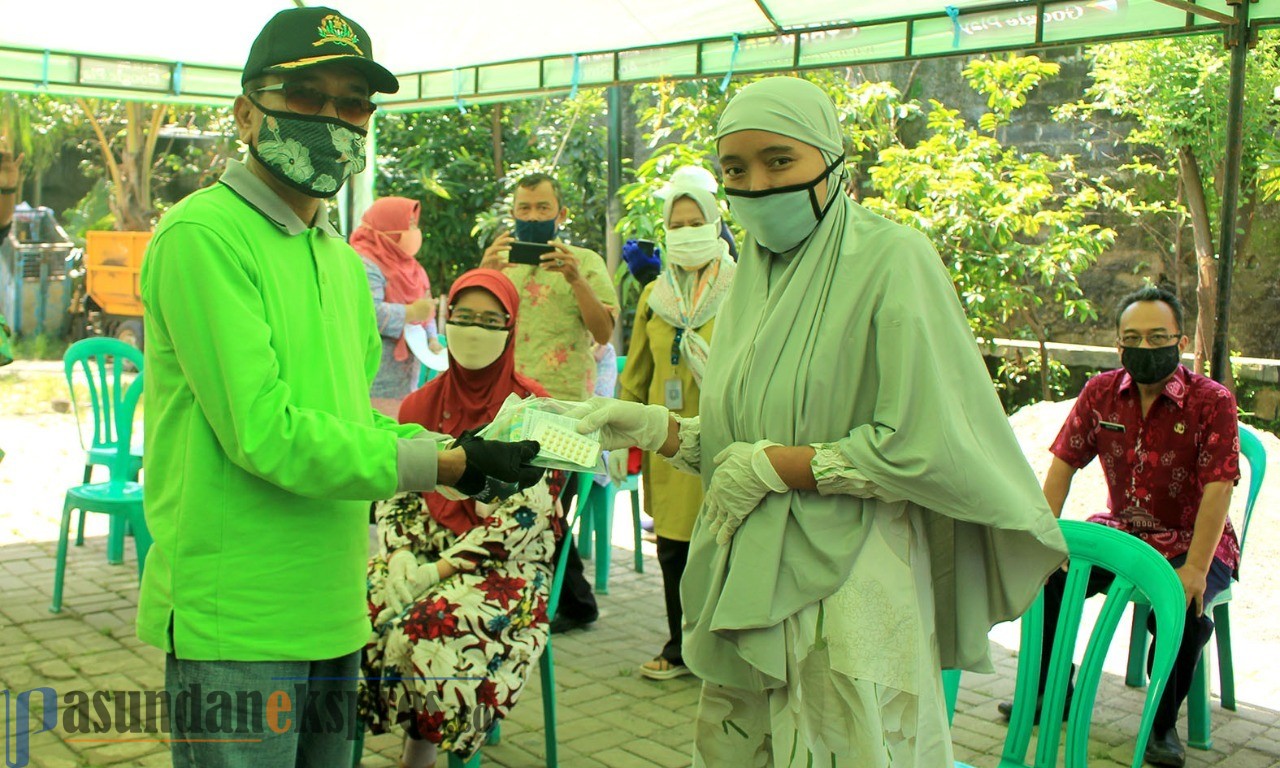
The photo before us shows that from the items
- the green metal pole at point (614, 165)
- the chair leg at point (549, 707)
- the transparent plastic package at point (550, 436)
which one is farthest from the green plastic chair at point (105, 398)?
the transparent plastic package at point (550, 436)

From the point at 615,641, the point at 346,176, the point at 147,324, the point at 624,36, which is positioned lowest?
the point at 615,641

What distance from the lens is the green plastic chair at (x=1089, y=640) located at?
2443 mm

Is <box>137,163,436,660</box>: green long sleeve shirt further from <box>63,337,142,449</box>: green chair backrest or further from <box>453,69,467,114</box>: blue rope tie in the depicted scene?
<box>453,69,467,114</box>: blue rope tie

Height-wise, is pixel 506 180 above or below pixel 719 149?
above

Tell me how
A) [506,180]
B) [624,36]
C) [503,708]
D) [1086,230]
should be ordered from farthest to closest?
[506,180]
[1086,230]
[624,36]
[503,708]

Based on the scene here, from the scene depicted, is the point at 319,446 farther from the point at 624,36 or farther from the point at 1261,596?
the point at 1261,596

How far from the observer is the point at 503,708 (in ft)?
10.0

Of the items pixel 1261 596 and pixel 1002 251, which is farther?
pixel 1002 251

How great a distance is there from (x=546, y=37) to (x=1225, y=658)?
4.30 meters

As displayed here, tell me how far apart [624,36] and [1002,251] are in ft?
11.7

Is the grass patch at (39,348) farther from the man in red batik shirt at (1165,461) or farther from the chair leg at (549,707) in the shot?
the man in red batik shirt at (1165,461)

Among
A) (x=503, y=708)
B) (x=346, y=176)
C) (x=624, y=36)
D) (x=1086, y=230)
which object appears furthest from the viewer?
(x=1086, y=230)

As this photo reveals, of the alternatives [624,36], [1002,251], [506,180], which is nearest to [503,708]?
[624,36]

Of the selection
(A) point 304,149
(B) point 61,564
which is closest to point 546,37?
(B) point 61,564
